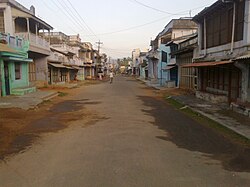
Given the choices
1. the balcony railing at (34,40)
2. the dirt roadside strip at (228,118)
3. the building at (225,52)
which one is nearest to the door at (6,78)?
the balcony railing at (34,40)

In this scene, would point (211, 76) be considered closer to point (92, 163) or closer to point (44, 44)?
point (92, 163)

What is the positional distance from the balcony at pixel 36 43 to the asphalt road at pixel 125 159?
16673 millimetres

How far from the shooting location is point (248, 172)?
544 cm

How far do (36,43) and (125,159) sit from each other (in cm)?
2266

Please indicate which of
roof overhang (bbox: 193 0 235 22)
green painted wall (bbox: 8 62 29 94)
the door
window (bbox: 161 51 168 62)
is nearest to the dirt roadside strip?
roof overhang (bbox: 193 0 235 22)

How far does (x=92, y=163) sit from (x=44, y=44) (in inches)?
984

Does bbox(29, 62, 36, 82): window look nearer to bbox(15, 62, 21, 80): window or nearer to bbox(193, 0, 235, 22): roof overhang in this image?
bbox(15, 62, 21, 80): window

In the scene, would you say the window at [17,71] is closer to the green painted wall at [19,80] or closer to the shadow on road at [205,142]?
the green painted wall at [19,80]

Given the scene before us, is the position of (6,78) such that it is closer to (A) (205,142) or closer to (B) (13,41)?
(B) (13,41)

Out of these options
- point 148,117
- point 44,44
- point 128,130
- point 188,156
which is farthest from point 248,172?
point 44,44

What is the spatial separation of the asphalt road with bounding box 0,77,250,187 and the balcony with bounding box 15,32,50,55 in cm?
1667

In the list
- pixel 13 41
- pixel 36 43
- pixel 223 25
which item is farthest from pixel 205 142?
pixel 36 43

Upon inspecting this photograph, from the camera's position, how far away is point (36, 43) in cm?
2561

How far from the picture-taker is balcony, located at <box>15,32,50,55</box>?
23172 mm
